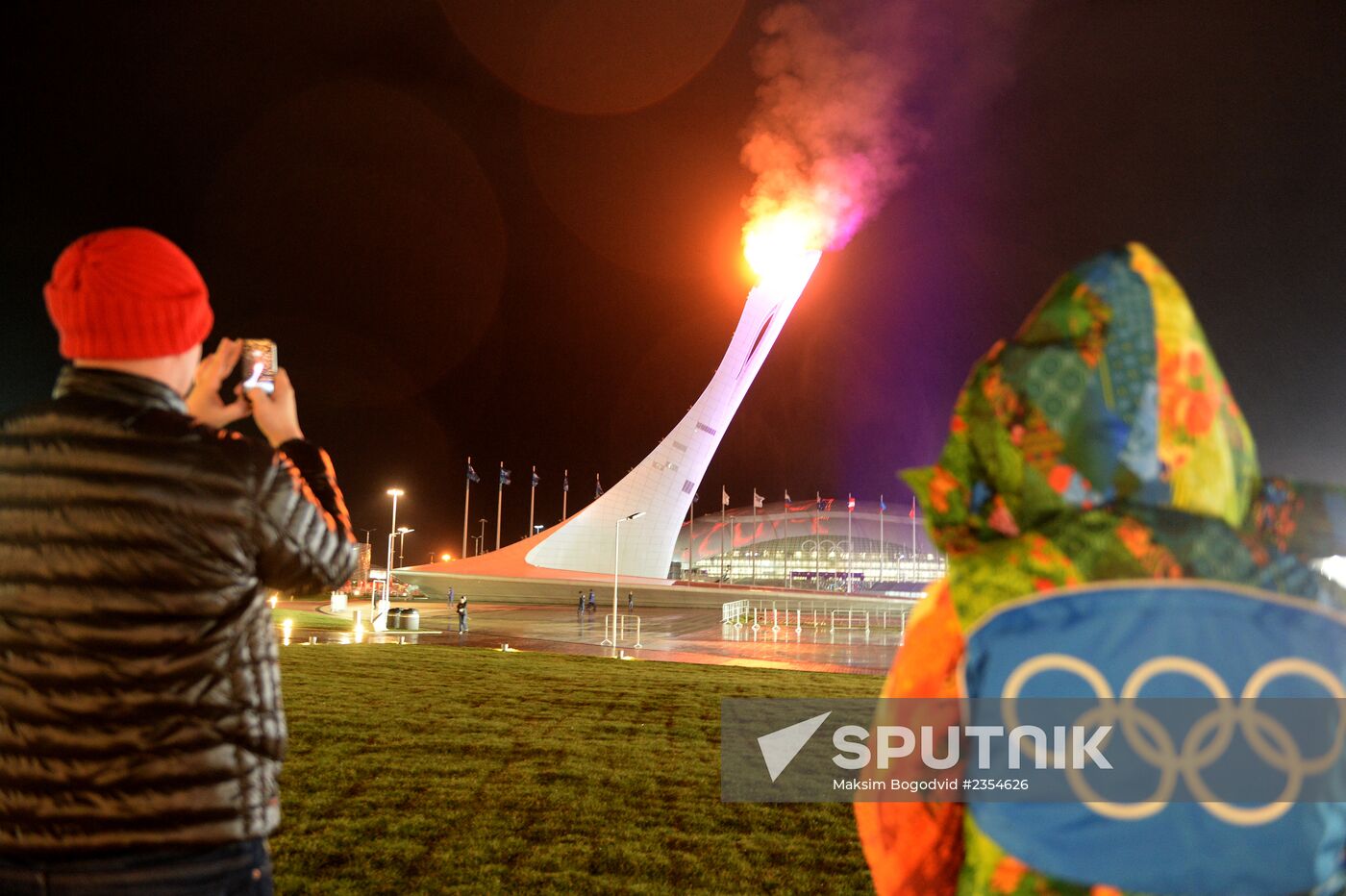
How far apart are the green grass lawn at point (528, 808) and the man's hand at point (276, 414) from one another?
2.75m

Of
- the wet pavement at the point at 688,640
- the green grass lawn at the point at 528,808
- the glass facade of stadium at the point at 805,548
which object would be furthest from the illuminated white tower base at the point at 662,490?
the green grass lawn at the point at 528,808

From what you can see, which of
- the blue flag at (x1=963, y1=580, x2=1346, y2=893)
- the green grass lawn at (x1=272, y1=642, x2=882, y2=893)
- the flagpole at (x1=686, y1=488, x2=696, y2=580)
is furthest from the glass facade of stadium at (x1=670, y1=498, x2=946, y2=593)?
the blue flag at (x1=963, y1=580, x2=1346, y2=893)

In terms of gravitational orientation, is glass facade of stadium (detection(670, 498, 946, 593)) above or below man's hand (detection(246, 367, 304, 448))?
above

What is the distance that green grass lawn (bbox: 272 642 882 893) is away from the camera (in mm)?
3684

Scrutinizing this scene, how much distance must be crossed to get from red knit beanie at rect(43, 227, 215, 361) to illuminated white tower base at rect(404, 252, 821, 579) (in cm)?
3894

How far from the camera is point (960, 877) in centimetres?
109

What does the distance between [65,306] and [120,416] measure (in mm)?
216

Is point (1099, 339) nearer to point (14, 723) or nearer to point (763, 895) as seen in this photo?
point (14, 723)

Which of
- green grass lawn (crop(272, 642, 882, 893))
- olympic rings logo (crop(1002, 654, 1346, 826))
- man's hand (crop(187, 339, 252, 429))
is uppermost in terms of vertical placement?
man's hand (crop(187, 339, 252, 429))

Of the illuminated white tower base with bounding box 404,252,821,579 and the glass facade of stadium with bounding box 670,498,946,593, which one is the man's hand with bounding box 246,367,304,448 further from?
the glass facade of stadium with bounding box 670,498,946,593

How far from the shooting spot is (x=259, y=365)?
1.59 m

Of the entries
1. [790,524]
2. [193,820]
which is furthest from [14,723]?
[790,524]

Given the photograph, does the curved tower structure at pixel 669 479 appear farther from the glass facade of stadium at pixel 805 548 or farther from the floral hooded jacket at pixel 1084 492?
the floral hooded jacket at pixel 1084 492

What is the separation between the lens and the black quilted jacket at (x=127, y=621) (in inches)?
45.5
